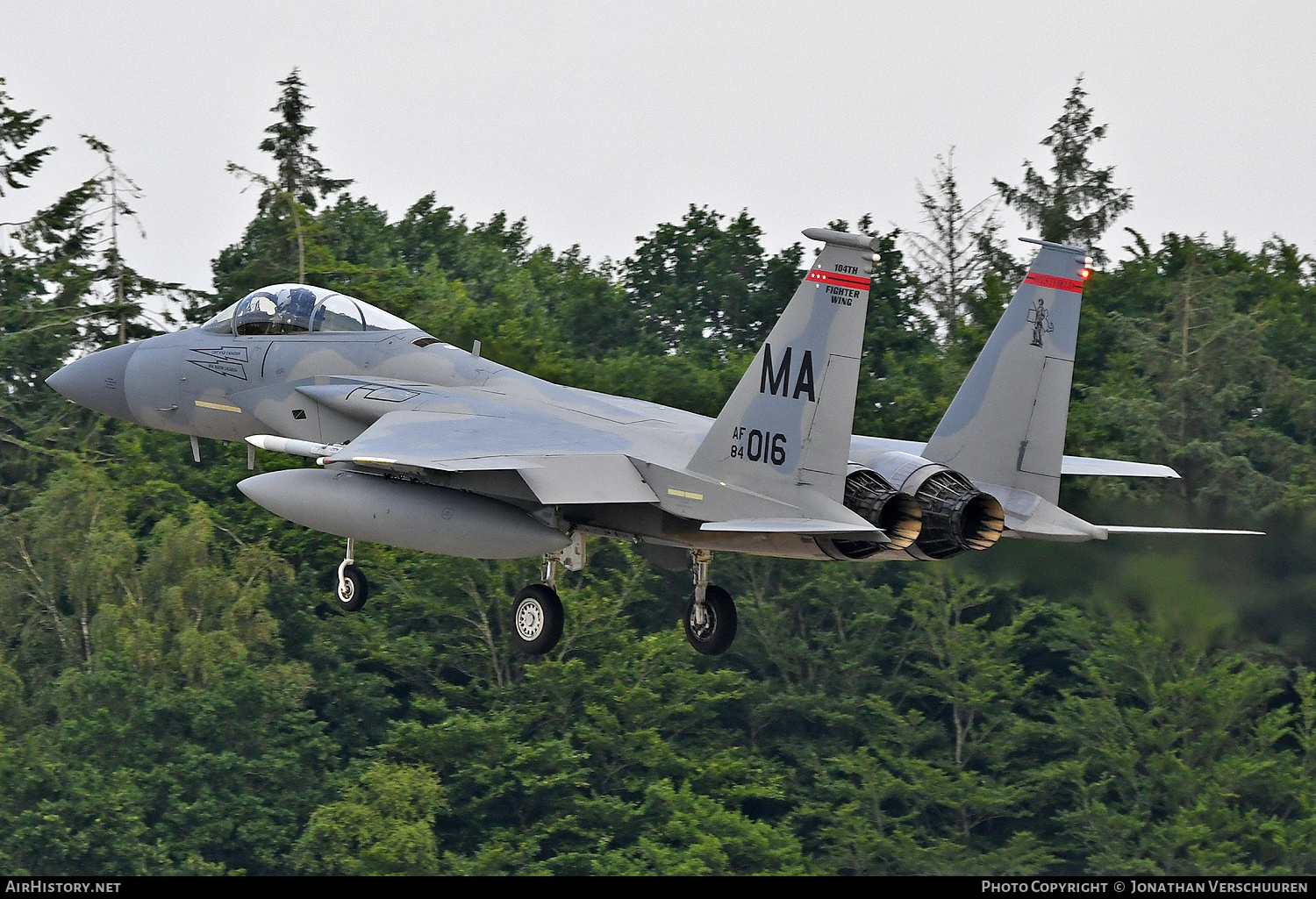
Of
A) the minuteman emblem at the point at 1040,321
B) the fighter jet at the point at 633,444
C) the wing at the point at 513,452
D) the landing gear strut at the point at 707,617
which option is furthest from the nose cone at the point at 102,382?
the minuteman emblem at the point at 1040,321

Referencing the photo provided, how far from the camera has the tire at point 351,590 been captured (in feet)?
58.6

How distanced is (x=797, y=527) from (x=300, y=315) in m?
6.55

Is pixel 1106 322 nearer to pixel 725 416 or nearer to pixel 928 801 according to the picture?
pixel 928 801

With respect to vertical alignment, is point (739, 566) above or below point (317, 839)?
above

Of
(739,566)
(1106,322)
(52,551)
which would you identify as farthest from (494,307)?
(1106,322)

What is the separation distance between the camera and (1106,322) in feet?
122

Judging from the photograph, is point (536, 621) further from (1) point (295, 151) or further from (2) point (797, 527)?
→ (1) point (295, 151)

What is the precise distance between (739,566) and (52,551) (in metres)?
12.4

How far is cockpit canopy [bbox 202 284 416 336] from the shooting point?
18500mm

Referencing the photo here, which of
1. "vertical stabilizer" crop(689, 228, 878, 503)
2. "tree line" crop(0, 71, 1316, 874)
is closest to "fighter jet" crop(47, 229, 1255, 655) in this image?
"vertical stabilizer" crop(689, 228, 878, 503)

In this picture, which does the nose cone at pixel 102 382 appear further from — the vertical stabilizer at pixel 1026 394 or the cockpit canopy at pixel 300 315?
the vertical stabilizer at pixel 1026 394

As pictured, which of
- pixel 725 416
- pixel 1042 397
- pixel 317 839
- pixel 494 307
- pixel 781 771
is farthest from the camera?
pixel 494 307

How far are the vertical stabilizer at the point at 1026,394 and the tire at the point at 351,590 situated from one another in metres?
5.58

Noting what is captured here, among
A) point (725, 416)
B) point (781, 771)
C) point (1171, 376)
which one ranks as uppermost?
point (1171, 376)
